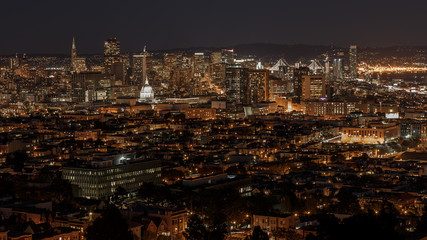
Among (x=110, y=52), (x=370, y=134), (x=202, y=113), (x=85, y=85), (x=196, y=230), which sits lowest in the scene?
(x=202, y=113)

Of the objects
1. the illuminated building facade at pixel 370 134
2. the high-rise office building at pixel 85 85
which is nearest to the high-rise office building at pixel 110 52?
the high-rise office building at pixel 85 85

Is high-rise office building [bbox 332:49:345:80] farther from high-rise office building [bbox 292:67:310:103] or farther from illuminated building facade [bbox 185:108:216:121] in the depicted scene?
illuminated building facade [bbox 185:108:216:121]

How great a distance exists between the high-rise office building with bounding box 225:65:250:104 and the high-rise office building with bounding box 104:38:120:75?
3144 cm

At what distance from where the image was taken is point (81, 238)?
81.1 ft

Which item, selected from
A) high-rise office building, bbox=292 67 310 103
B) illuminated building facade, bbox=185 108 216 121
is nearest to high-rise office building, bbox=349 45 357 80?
high-rise office building, bbox=292 67 310 103

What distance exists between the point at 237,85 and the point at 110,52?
37.6 meters

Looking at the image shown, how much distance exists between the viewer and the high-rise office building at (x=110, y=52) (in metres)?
134

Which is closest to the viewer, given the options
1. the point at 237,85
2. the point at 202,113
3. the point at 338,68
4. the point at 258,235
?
the point at 258,235

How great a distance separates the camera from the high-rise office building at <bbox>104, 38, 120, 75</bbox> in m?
134

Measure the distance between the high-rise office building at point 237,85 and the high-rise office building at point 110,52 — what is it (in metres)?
31.4

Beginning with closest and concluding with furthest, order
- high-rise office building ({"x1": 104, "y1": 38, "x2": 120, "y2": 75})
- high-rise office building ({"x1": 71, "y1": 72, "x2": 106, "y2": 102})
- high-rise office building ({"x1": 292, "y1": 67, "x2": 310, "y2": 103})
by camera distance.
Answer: high-rise office building ({"x1": 292, "y1": 67, "x2": 310, "y2": 103}) < high-rise office building ({"x1": 71, "y1": 72, "x2": 106, "y2": 102}) < high-rise office building ({"x1": 104, "y1": 38, "x2": 120, "y2": 75})

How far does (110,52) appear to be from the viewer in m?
135

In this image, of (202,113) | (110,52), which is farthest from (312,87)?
(110,52)

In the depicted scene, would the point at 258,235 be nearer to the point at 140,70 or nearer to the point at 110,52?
the point at 110,52
